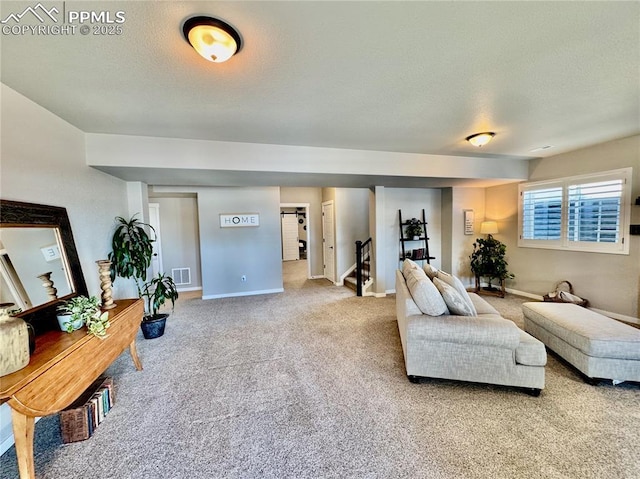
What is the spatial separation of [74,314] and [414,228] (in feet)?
16.9

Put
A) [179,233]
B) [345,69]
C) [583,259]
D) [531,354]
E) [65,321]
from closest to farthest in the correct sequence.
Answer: [345,69]
[65,321]
[531,354]
[583,259]
[179,233]

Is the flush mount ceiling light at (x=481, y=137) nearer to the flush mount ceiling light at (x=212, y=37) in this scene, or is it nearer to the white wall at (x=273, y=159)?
the white wall at (x=273, y=159)

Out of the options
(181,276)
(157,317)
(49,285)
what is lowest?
(157,317)

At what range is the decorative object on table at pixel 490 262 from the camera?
4.74 meters

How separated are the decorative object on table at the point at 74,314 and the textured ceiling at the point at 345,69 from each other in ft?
5.32

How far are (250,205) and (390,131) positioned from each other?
3371 mm

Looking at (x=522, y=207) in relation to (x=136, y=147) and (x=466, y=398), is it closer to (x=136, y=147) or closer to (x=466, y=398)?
(x=466, y=398)

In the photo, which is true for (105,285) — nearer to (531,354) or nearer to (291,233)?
(531,354)

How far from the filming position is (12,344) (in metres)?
1.34

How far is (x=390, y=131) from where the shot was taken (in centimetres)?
291

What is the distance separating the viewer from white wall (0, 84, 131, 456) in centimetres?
181

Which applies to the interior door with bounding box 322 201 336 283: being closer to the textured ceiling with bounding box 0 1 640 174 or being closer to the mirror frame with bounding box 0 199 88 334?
the textured ceiling with bounding box 0 1 640 174

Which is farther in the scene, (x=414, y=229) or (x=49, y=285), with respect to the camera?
(x=414, y=229)

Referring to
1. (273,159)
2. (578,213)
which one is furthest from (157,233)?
(578,213)
